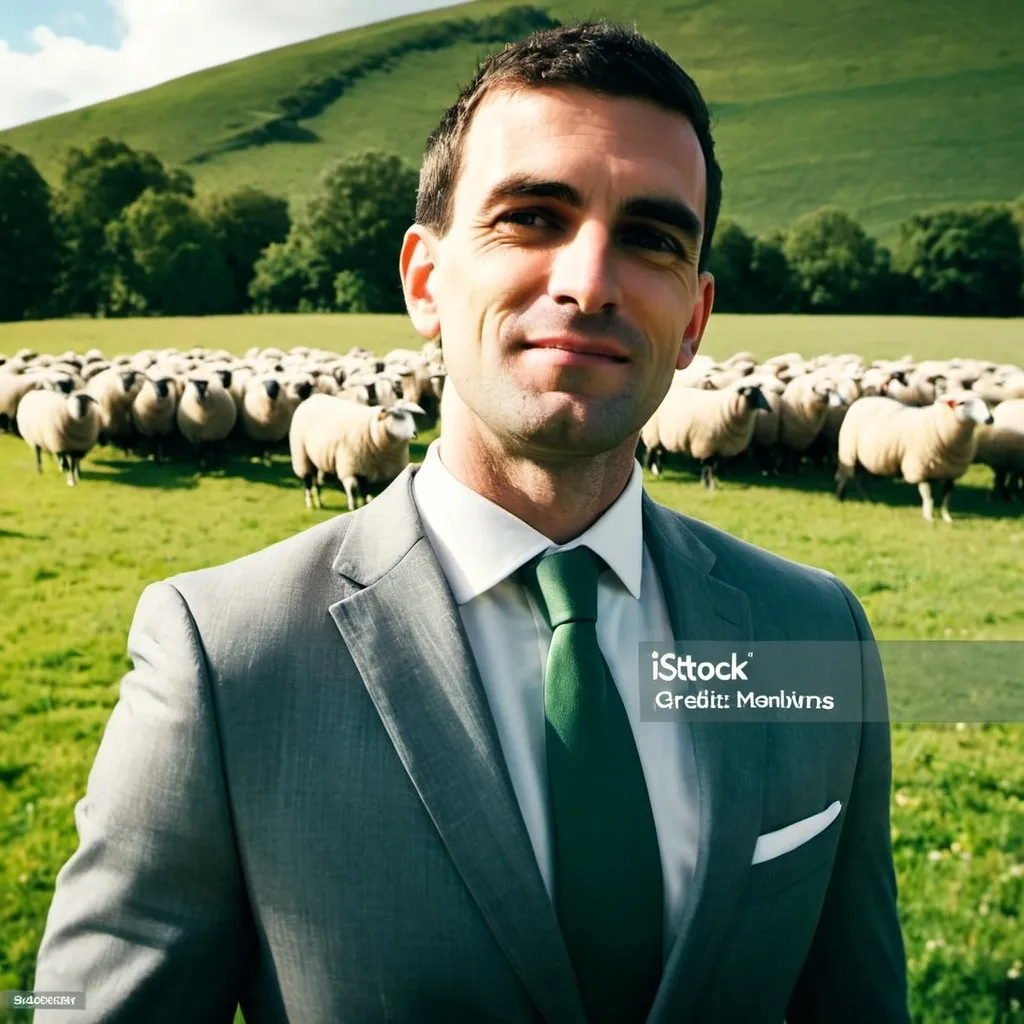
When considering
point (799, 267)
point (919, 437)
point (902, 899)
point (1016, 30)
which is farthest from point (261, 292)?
point (1016, 30)

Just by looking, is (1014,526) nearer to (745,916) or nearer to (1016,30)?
(745,916)

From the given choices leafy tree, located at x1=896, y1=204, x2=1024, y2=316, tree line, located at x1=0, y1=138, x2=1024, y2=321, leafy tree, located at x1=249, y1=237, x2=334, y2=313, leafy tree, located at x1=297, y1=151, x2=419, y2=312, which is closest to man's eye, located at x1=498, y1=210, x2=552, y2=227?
tree line, located at x1=0, y1=138, x2=1024, y2=321

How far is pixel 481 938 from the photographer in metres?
1.41

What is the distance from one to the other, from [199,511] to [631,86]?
505 inches

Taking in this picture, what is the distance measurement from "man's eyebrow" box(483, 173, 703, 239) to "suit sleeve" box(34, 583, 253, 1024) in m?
0.91

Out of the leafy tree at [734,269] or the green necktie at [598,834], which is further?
the leafy tree at [734,269]

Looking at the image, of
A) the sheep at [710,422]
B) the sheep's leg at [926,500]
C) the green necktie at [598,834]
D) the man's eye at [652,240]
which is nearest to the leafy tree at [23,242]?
the sheep at [710,422]

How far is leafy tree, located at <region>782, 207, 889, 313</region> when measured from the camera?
2261 inches

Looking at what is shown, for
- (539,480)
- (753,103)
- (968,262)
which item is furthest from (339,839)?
(753,103)

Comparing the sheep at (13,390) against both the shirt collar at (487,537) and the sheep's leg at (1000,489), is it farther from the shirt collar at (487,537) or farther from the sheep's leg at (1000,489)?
the shirt collar at (487,537)

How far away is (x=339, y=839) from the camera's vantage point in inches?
56.3

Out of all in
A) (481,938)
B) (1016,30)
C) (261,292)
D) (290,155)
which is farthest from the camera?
(290,155)

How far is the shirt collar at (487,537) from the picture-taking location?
1.67 meters

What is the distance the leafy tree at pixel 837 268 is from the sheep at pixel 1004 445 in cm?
4528
